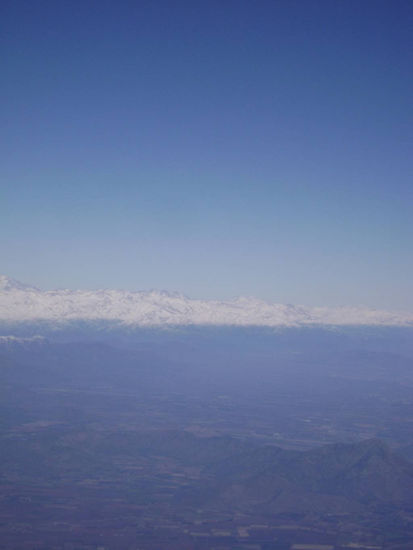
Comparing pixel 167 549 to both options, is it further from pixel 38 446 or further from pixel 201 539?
pixel 38 446

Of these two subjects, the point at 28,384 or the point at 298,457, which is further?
the point at 28,384

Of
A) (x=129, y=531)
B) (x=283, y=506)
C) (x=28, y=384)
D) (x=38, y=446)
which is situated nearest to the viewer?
(x=129, y=531)

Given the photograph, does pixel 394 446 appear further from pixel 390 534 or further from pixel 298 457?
pixel 390 534

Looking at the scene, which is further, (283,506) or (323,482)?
(323,482)

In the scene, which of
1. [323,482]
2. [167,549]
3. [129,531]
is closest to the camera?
[167,549]

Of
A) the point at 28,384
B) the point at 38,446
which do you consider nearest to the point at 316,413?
the point at 38,446

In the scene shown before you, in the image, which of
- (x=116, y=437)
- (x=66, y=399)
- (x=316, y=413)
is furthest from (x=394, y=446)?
(x=66, y=399)

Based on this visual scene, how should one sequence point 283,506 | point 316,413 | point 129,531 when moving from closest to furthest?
point 129,531 < point 283,506 < point 316,413

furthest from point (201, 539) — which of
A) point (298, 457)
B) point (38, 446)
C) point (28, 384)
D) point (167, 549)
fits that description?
point (28, 384)

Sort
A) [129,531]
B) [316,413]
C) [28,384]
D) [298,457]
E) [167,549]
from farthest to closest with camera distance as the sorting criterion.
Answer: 1. [28,384]
2. [316,413]
3. [298,457]
4. [129,531]
5. [167,549]
